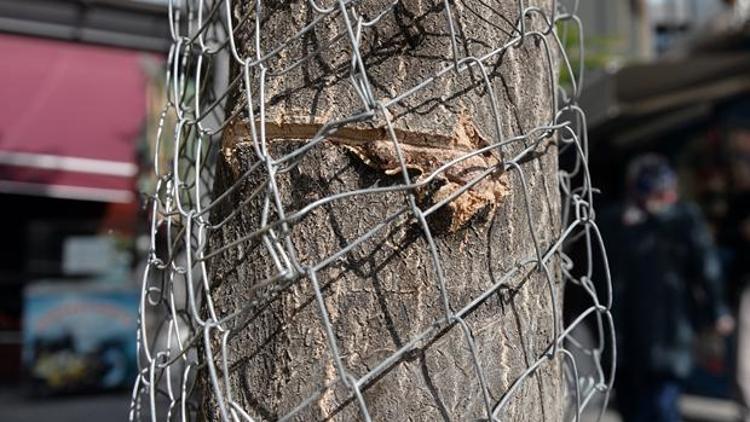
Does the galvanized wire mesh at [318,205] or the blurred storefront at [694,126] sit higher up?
the galvanized wire mesh at [318,205]

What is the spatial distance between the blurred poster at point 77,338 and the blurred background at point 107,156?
1cm

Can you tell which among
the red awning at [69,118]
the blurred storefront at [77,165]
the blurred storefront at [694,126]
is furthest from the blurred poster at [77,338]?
the blurred storefront at [694,126]

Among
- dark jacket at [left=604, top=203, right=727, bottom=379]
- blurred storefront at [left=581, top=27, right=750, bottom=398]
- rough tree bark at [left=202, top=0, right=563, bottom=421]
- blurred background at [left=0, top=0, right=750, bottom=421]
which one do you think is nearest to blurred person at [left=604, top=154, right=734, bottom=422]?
dark jacket at [left=604, top=203, right=727, bottom=379]

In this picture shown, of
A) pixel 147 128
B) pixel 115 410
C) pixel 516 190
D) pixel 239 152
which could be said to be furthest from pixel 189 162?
pixel 147 128

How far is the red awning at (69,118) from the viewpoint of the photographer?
8812mm

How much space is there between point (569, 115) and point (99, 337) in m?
7.37

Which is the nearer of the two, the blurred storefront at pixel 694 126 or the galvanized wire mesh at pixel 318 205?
the galvanized wire mesh at pixel 318 205

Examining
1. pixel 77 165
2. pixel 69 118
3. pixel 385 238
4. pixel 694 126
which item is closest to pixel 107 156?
pixel 77 165

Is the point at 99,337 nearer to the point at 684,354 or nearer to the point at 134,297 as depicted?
the point at 134,297

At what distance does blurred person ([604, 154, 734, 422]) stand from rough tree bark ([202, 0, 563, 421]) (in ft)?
13.3

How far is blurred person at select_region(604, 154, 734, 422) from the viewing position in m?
5.11

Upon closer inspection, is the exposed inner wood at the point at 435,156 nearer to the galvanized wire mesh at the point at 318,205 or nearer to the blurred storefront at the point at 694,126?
the galvanized wire mesh at the point at 318,205

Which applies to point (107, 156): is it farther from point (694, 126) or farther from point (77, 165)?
point (694, 126)

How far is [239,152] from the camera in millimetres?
1277
